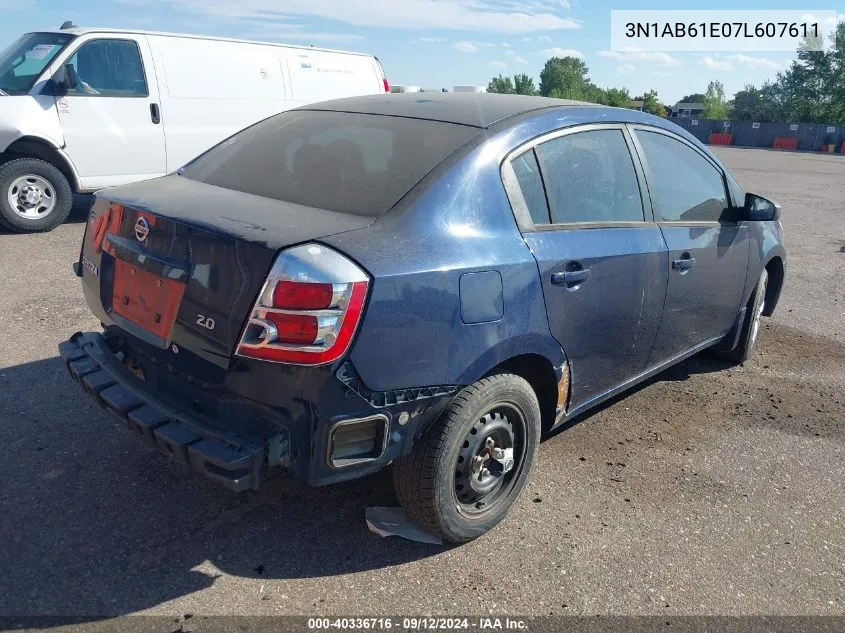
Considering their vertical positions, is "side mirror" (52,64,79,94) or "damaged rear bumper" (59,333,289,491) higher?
"side mirror" (52,64,79,94)

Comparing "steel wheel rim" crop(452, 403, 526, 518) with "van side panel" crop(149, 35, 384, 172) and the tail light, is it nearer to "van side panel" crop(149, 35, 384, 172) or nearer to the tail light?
the tail light

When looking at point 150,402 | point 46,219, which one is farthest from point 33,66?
point 150,402

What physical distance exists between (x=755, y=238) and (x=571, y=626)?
3.04m

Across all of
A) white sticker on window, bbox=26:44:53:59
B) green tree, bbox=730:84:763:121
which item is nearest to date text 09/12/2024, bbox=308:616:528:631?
white sticker on window, bbox=26:44:53:59

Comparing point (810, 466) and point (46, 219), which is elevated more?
point (46, 219)

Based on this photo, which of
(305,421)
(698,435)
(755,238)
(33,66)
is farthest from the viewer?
(33,66)

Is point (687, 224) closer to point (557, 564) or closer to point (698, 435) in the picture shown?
point (698, 435)

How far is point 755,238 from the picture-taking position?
14.9 feet

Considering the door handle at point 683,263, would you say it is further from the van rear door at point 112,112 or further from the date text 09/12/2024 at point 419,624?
the van rear door at point 112,112

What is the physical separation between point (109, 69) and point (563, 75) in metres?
109

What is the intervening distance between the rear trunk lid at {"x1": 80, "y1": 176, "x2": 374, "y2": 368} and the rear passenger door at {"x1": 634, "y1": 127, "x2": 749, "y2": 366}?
1.88 meters

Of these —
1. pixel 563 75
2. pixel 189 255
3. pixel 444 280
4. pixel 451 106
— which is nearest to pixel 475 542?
pixel 444 280

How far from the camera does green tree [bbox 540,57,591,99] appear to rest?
106 m

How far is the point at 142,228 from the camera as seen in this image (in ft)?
8.91
